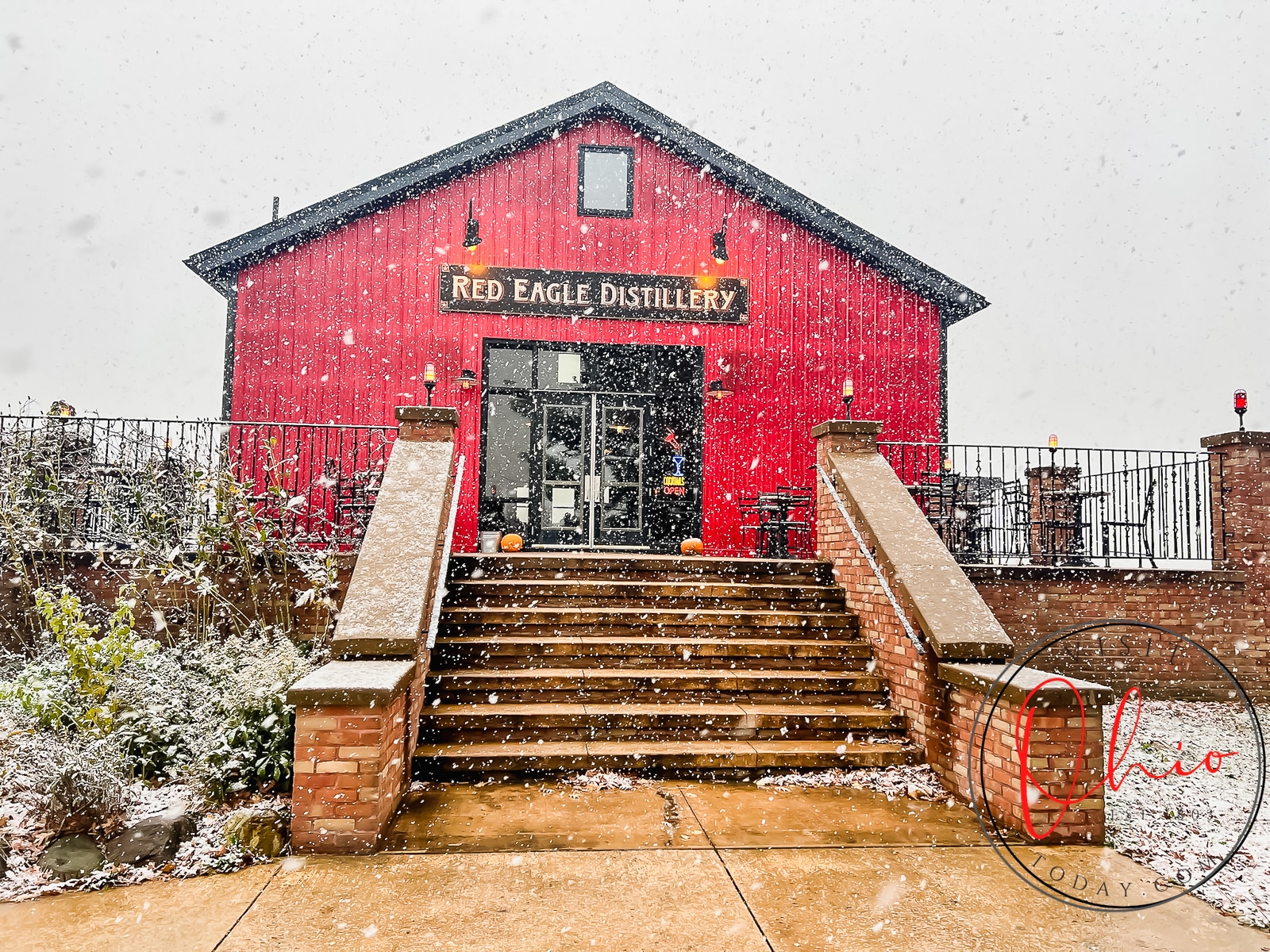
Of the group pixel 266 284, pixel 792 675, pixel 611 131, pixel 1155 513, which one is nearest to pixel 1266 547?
pixel 1155 513

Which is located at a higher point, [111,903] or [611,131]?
[611,131]

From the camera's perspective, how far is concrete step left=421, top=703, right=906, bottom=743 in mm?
4520

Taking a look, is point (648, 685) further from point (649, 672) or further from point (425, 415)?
point (425, 415)

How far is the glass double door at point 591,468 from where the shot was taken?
988 cm

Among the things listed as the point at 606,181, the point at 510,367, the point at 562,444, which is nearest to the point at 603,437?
the point at 562,444

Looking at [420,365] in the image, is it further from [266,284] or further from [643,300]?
[643,300]

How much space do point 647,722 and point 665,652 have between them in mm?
760

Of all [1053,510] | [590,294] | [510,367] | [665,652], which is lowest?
[665,652]

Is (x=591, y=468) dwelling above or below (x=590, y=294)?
below

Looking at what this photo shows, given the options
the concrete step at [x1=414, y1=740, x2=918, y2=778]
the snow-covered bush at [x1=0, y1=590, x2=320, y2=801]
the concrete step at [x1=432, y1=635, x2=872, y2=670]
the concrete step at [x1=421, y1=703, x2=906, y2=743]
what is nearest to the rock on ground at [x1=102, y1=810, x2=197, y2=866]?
the snow-covered bush at [x1=0, y1=590, x2=320, y2=801]

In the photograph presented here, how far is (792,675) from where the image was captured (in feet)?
17.0

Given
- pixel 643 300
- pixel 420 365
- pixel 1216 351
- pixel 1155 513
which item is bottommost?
pixel 1155 513

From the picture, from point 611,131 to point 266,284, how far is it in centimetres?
485

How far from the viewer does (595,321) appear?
980 centimetres
